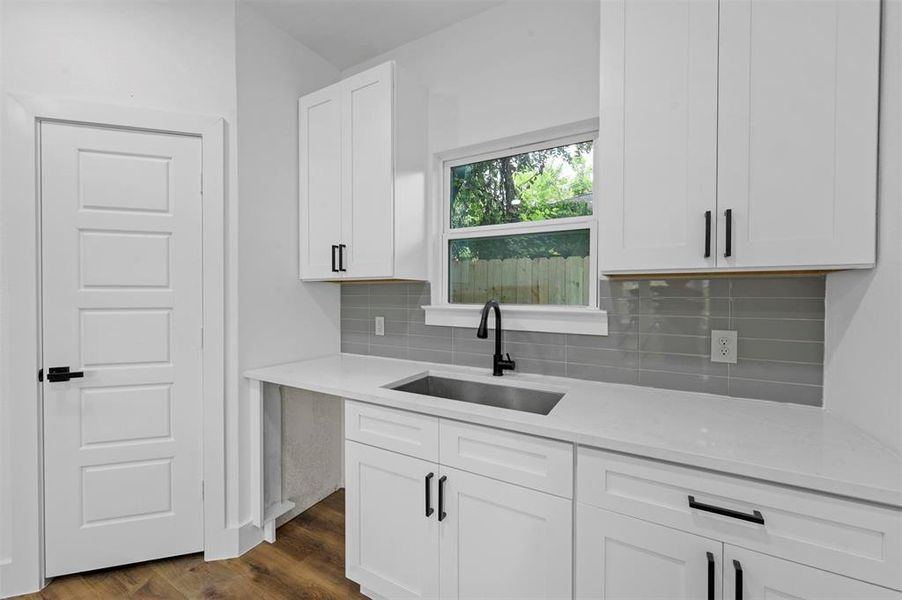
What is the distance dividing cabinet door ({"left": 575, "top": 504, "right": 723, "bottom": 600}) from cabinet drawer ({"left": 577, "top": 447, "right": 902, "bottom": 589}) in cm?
3

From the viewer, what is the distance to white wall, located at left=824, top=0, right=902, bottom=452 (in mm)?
1023

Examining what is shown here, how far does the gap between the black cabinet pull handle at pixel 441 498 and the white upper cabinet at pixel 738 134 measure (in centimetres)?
97

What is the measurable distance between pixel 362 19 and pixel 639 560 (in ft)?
8.86

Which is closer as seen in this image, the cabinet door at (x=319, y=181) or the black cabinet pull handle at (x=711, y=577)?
the black cabinet pull handle at (x=711, y=577)

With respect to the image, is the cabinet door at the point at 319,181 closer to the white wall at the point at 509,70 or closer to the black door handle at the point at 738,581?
the white wall at the point at 509,70

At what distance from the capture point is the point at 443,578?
1.48 meters

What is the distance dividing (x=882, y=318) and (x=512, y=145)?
159 centimetres

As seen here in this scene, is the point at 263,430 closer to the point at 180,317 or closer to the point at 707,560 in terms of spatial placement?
the point at 180,317

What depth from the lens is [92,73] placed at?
5.94ft

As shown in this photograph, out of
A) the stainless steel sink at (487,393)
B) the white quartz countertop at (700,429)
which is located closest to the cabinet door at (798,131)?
the white quartz countertop at (700,429)

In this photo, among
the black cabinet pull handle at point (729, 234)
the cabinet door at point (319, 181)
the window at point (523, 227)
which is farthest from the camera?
the cabinet door at point (319, 181)

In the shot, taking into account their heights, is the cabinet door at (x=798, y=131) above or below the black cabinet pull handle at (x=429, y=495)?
above

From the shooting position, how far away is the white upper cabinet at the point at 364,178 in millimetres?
2025

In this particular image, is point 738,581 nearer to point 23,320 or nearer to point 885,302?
point 885,302
